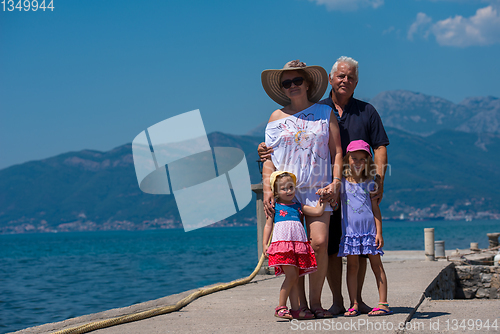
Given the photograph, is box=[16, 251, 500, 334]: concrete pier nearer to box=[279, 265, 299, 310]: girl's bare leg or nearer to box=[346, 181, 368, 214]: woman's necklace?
box=[279, 265, 299, 310]: girl's bare leg

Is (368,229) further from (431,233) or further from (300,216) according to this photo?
(431,233)

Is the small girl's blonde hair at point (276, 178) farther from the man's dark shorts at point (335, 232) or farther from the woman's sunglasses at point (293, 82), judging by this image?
the woman's sunglasses at point (293, 82)

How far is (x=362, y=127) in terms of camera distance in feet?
13.1

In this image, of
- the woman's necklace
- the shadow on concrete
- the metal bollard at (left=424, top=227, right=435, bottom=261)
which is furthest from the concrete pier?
the metal bollard at (left=424, top=227, right=435, bottom=261)

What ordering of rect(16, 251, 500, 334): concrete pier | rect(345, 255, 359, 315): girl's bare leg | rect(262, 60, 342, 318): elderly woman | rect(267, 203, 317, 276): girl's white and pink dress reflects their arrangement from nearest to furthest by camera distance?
rect(16, 251, 500, 334): concrete pier → rect(267, 203, 317, 276): girl's white and pink dress → rect(262, 60, 342, 318): elderly woman → rect(345, 255, 359, 315): girl's bare leg

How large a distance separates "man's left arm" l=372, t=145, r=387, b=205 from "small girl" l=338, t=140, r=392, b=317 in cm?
Answer: 4

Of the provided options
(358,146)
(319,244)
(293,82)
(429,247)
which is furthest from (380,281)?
(429,247)

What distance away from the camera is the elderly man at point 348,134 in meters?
3.97

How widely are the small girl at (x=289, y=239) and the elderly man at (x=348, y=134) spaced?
1.12 feet

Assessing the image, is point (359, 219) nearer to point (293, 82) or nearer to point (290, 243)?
point (290, 243)

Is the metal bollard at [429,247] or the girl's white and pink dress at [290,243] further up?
the girl's white and pink dress at [290,243]

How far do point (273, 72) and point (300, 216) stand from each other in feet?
3.80

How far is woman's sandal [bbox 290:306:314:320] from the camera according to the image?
3695mm

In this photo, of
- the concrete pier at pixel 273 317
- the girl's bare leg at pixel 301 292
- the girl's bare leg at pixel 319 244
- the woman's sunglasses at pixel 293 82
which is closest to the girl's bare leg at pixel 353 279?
the concrete pier at pixel 273 317
